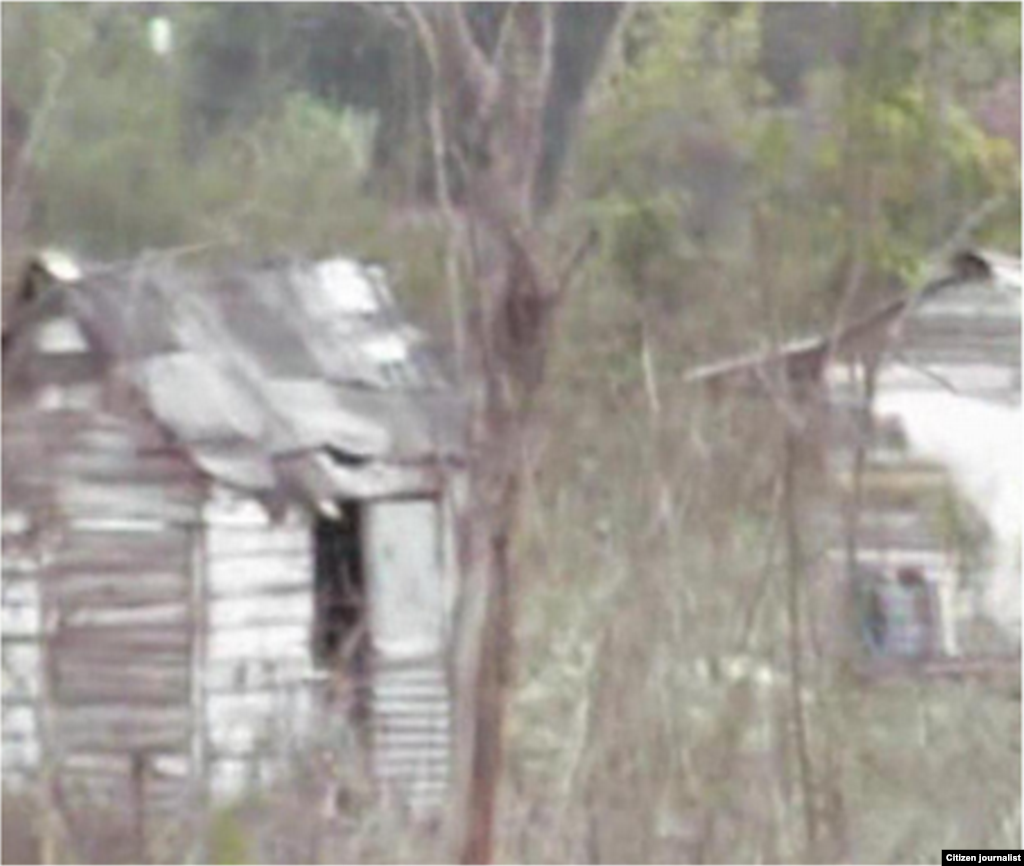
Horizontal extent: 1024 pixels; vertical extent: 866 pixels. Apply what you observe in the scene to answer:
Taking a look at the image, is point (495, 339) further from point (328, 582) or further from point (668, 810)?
point (328, 582)

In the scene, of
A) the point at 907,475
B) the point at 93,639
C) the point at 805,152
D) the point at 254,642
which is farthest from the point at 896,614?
the point at 254,642

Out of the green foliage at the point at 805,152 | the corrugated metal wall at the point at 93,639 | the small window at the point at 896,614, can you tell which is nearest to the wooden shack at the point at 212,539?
the corrugated metal wall at the point at 93,639

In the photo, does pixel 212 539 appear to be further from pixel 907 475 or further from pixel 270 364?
pixel 907 475

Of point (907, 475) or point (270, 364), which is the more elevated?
point (270, 364)

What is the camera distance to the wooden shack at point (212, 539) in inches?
158

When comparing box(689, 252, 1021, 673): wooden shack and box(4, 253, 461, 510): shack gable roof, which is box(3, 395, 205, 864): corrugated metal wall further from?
box(689, 252, 1021, 673): wooden shack

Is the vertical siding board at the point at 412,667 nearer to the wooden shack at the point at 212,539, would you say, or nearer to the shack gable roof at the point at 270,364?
the wooden shack at the point at 212,539

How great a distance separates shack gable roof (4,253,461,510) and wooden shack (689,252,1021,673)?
1.75 ft

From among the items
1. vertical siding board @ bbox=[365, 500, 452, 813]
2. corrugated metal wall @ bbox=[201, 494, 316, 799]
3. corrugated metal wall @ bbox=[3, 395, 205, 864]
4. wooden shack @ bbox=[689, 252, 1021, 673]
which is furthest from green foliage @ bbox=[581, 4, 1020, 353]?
corrugated metal wall @ bbox=[3, 395, 205, 864]

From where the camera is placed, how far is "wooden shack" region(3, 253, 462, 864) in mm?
4016

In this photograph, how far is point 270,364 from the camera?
5.63 metres

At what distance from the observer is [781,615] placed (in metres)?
3.85

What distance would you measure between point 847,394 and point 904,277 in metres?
0.19

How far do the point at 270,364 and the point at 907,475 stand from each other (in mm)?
1790
